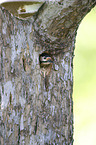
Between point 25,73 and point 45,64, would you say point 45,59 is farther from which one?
point 25,73

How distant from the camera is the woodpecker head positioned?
157cm

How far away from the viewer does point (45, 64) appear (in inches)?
62.3

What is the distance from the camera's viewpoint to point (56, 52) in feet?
5.26

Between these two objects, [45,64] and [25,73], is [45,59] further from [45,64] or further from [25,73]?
[25,73]

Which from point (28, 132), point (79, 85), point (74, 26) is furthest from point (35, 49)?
point (79, 85)

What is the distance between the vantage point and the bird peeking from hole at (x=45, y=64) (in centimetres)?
157

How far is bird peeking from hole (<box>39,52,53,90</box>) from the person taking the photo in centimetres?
157

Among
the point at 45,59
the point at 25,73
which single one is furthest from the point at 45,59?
the point at 25,73

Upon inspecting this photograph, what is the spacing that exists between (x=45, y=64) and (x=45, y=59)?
0.03 metres

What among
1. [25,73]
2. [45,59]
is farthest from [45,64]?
[25,73]

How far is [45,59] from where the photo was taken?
157 cm

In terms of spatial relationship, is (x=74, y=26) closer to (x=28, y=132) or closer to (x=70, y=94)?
(x=70, y=94)

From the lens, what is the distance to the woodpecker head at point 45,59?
5.14 ft

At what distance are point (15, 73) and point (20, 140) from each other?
39cm
